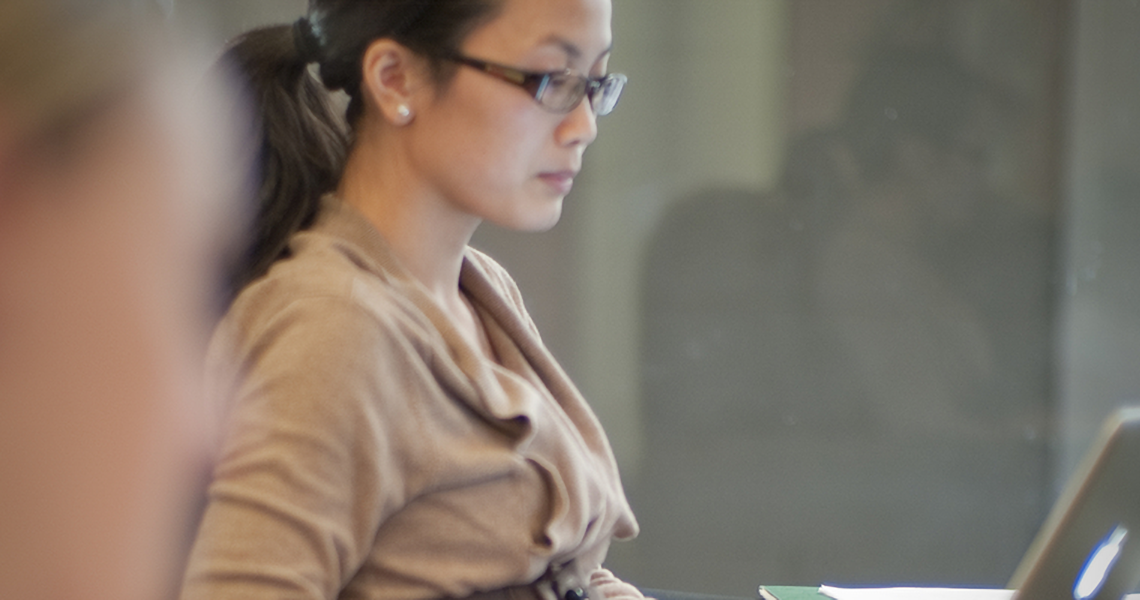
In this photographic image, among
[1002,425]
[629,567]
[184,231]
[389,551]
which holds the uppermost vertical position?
[184,231]

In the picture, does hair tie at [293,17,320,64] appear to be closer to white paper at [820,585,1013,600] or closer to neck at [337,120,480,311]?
neck at [337,120,480,311]

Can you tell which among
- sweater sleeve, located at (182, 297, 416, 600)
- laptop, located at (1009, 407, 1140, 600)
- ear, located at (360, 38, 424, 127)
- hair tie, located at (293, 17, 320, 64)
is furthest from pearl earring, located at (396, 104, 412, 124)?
laptop, located at (1009, 407, 1140, 600)

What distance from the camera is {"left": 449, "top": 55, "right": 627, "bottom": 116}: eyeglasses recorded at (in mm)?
1136

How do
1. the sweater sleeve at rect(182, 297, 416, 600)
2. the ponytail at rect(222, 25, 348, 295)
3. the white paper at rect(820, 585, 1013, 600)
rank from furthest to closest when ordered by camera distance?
the white paper at rect(820, 585, 1013, 600) < the ponytail at rect(222, 25, 348, 295) < the sweater sleeve at rect(182, 297, 416, 600)

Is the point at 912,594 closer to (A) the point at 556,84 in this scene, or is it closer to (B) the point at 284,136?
(A) the point at 556,84

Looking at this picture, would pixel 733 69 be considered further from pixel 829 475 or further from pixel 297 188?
pixel 297 188

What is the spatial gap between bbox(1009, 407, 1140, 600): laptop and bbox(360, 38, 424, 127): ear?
27.5 inches

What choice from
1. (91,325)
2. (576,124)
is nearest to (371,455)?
(576,124)

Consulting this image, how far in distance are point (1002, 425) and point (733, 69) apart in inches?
44.3

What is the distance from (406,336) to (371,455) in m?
0.12

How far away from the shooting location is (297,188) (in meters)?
1.14

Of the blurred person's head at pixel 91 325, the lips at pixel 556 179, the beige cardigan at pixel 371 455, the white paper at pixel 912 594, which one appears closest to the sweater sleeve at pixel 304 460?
the beige cardigan at pixel 371 455

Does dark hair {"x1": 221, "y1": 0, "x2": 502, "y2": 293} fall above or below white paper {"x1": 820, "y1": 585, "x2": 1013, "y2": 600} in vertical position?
above

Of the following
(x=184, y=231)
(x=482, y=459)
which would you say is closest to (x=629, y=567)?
(x=482, y=459)
